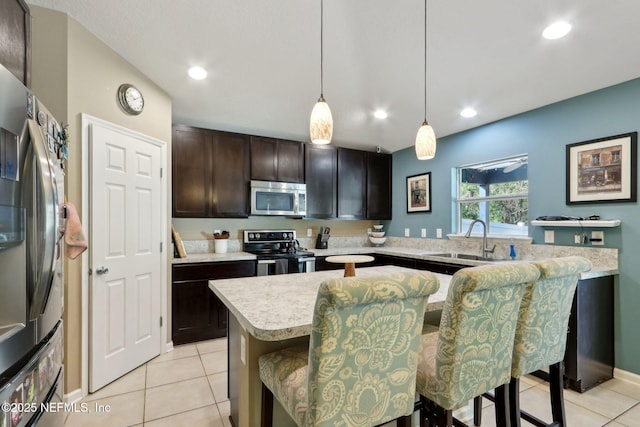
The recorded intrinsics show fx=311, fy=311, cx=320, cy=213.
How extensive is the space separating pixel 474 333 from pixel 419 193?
11.4 feet

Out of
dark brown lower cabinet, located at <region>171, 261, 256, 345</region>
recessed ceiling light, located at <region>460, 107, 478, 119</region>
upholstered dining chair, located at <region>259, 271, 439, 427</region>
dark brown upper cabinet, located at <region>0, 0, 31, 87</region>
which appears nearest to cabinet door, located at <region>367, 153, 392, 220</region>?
recessed ceiling light, located at <region>460, 107, 478, 119</region>

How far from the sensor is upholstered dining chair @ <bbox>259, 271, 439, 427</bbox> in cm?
96

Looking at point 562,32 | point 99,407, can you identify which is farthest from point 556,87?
point 99,407

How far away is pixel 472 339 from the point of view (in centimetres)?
122

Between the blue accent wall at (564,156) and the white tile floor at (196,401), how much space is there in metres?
0.53

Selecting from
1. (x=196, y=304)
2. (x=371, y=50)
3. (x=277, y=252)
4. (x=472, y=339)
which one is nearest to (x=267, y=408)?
(x=472, y=339)

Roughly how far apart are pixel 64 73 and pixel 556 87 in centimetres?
375

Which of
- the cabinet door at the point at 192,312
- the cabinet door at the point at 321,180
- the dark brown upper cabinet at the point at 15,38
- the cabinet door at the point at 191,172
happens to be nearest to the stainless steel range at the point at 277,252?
the cabinet door at the point at 321,180

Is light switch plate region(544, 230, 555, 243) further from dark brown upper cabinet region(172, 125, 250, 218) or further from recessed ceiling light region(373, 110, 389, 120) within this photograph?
dark brown upper cabinet region(172, 125, 250, 218)

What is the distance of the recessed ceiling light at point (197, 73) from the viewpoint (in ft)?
8.23

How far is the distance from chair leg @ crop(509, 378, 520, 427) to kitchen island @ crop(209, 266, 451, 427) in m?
0.52

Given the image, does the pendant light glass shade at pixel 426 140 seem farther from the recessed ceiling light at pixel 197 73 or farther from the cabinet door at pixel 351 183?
the cabinet door at pixel 351 183

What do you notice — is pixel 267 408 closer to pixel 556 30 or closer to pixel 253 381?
pixel 253 381

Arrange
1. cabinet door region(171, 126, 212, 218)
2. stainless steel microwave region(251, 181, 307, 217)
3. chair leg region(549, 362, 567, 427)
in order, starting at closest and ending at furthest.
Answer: chair leg region(549, 362, 567, 427), cabinet door region(171, 126, 212, 218), stainless steel microwave region(251, 181, 307, 217)
